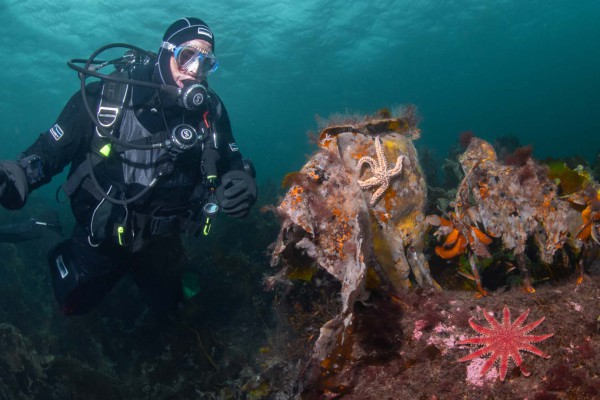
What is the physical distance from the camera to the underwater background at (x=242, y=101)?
5.38 m

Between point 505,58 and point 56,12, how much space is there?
2298 inches

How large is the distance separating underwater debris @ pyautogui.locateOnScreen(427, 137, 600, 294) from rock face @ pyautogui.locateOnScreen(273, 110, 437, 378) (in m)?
0.40

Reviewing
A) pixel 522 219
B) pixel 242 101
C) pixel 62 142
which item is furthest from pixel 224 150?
pixel 242 101

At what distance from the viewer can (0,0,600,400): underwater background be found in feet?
17.6

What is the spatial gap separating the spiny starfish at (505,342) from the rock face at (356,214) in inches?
29.0

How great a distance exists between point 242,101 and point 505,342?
4891 cm

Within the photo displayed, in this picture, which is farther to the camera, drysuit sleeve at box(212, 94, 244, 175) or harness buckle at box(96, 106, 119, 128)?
drysuit sleeve at box(212, 94, 244, 175)

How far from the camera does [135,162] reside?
4.18 meters

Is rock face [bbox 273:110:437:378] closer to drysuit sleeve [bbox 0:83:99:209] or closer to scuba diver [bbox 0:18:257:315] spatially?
scuba diver [bbox 0:18:257:315]

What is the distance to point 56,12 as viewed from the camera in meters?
20.3

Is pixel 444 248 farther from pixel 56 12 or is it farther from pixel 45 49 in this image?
pixel 45 49

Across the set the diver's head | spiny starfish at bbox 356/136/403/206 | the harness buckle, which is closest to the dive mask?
the diver's head

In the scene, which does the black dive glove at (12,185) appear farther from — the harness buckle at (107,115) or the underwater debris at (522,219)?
the underwater debris at (522,219)

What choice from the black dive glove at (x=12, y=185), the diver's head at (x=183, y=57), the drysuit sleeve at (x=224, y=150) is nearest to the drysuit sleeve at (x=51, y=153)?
the black dive glove at (x=12, y=185)
